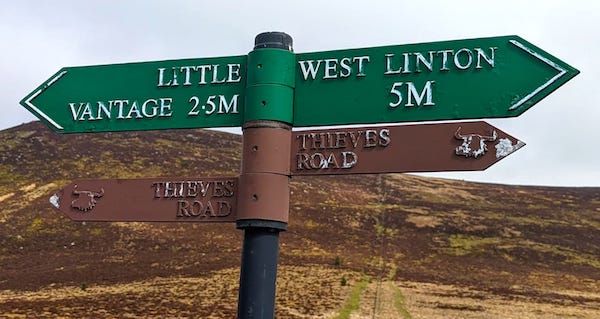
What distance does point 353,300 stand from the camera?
29062mm

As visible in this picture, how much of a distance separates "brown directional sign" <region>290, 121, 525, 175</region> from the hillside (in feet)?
70.2

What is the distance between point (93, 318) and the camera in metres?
25.8

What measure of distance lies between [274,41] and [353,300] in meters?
25.5

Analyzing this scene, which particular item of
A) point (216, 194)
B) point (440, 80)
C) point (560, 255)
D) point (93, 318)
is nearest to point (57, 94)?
point (216, 194)

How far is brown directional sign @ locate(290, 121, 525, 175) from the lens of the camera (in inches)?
173

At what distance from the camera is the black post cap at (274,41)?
15.7 feet

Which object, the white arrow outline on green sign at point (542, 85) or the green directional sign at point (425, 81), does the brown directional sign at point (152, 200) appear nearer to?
the green directional sign at point (425, 81)

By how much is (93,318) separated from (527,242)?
37044mm

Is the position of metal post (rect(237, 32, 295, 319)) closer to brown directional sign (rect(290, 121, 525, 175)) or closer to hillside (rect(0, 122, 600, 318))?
brown directional sign (rect(290, 121, 525, 175))

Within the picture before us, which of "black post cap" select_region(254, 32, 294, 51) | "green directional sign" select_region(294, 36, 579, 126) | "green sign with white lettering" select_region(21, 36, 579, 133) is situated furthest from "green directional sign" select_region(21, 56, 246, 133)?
"green directional sign" select_region(294, 36, 579, 126)

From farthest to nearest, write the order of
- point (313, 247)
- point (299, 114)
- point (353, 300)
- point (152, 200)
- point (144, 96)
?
point (313, 247)
point (353, 300)
point (144, 96)
point (152, 200)
point (299, 114)

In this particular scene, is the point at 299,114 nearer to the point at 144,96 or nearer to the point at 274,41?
the point at 274,41

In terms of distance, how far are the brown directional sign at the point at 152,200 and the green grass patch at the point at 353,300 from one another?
68.4 feet

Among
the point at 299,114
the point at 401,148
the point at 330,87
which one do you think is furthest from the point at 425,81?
the point at 299,114
